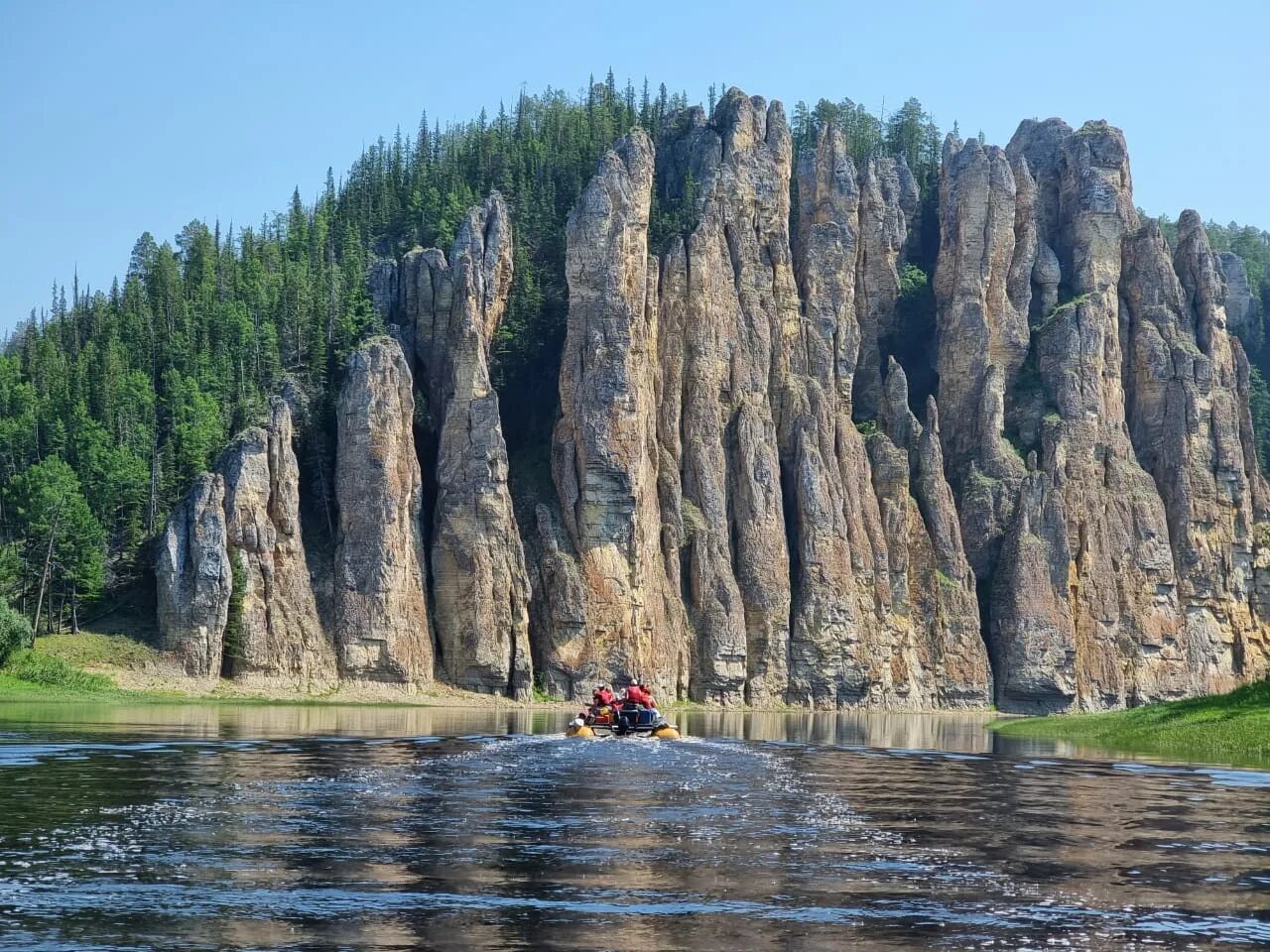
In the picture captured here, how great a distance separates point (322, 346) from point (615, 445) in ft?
91.0

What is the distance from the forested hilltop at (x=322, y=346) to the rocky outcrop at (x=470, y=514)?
5.13 m

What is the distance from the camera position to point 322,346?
140000mm

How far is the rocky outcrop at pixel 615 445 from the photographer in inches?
5246

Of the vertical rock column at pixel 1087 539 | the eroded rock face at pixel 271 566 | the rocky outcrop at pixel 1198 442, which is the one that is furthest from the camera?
the rocky outcrop at pixel 1198 442

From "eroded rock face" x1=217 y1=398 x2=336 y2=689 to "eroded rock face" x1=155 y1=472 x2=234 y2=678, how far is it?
6.62ft

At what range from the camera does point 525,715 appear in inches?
4117

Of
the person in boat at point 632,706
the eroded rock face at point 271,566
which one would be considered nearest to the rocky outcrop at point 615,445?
the eroded rock face at point 271,566

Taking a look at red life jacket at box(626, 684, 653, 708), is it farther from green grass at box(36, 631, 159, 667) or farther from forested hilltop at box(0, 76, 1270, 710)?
forested hilltop at box(0, 76, 1270, 710)

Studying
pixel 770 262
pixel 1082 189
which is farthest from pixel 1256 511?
pixel 770 262

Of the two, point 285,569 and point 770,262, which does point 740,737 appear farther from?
point 770,262

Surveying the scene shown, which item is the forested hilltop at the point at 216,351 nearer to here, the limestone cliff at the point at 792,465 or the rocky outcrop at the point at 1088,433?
the limestone cliff at the point at 792,465

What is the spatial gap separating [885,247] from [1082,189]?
23466mm

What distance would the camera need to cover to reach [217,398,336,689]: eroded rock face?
116438 mm

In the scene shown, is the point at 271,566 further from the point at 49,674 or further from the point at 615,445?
the point at 615,445
